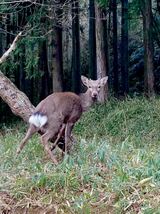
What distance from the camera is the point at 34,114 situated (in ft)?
28.1

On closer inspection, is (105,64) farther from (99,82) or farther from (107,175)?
(107,175)

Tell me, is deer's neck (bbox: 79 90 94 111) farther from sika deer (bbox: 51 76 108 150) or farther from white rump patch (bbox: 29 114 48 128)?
white rump patch (bbox: 29 114 48 128)

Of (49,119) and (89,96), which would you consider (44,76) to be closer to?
(89,96)

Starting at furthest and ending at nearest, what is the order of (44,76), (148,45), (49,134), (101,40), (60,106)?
(44,76) < (101,40) < (148,45) < (60,106) < (49,134)

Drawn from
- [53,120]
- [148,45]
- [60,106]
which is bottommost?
[53,120]

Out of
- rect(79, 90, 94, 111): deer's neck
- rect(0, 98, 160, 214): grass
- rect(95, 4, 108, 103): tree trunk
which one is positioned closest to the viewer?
rect(0, 98, 160, 214): grass

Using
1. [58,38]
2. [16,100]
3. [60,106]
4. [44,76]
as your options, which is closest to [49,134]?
[60,106]

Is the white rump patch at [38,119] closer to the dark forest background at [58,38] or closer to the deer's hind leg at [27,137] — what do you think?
the deer's hind leg at [27,137]

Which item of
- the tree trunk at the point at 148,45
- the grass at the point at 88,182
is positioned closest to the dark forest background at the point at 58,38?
the tree trunk at the point at 148,45

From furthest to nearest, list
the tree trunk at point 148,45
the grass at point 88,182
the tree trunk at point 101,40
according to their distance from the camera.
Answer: the tree trunk at point 101,40, the tree trunk at point 148,45, the grass at point 88,182

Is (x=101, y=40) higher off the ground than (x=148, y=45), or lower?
higher

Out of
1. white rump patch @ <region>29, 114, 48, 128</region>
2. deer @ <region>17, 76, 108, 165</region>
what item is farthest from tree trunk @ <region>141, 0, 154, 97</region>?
white rump patch @ <region>29, 114, 48, 128</region>

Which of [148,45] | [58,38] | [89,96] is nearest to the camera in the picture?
[89,96]

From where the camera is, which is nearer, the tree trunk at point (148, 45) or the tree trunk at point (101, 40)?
the tree trunk at point (148, 45)
